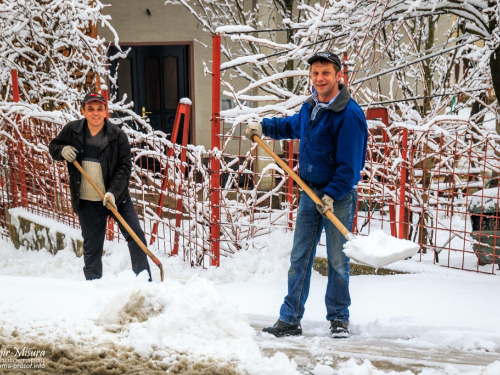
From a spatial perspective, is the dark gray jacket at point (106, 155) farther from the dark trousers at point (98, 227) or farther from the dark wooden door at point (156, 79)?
the dark wooden door at point (156, 79)

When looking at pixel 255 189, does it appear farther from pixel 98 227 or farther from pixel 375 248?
pixel 375 248

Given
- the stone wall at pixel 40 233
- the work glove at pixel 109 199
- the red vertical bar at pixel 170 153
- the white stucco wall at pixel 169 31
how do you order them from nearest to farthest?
the work glove at pixel 109 199, the red vertical bar at pixel 170 153, the stone wall at pixel 40 233, the white stucco wall at pixel 169 31

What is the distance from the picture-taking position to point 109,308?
3771 millimetres

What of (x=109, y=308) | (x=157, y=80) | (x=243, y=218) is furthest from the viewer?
(x=157, y=80)

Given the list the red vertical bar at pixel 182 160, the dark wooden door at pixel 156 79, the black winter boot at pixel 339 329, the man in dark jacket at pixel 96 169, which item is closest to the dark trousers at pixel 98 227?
the man in dark jacket at pixel 96 169

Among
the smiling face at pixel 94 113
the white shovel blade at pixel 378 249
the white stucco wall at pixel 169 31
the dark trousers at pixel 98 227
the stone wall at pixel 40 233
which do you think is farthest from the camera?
the white stucco wall at pixel 169 31

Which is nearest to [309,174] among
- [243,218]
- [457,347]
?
[457,347]

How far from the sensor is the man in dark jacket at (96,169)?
5.12 meters

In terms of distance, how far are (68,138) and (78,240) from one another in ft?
6.88

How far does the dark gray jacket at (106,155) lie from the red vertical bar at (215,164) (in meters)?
0.86

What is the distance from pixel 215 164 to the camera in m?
5.72

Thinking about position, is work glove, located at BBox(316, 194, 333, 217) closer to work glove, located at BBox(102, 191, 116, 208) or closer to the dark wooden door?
work glove, located at BBox(102, 191, 116, 208)

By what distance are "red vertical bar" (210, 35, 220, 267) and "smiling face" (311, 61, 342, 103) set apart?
5.94 feet

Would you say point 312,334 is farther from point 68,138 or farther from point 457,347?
point 68,138
